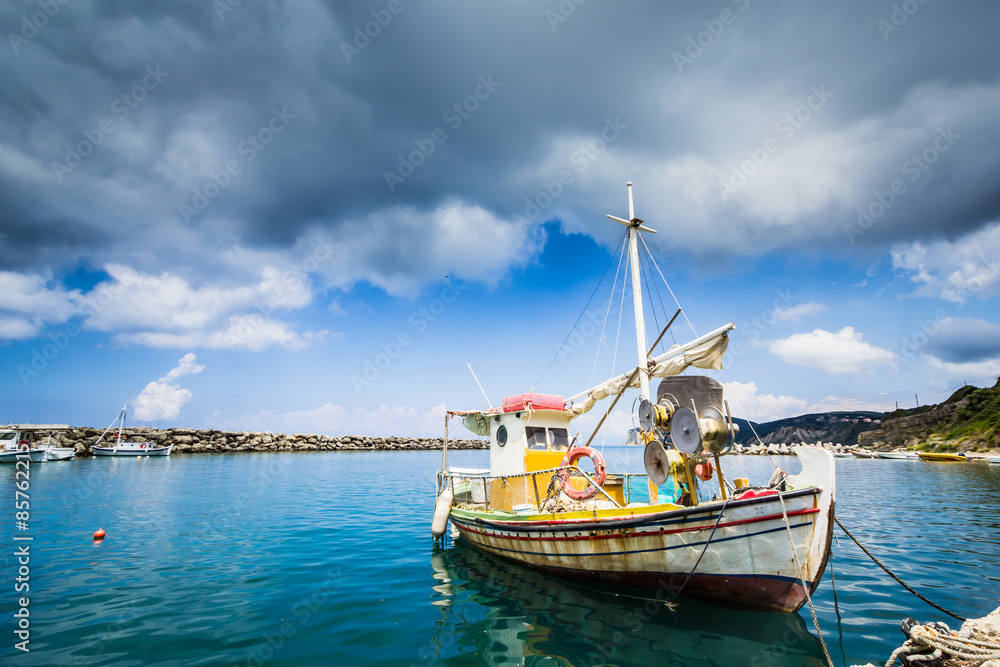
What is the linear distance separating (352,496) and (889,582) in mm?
23803

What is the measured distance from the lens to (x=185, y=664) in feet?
20.1

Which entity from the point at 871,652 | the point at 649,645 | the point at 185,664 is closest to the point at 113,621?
the point at 185,664

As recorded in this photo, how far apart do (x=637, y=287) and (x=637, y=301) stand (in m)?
0.45

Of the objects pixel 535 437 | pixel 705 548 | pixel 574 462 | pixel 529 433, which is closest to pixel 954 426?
pixel 535 437

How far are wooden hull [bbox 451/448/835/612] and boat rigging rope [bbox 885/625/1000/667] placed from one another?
1687 millimetres

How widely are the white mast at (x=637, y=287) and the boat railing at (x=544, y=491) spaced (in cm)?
308

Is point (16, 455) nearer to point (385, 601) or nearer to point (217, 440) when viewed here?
point (217, 440)

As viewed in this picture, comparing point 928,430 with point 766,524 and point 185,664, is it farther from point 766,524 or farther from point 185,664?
point 185,664

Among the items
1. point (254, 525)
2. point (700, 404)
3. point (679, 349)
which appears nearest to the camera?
point (700, 404)

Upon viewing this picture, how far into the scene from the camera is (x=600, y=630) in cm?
741

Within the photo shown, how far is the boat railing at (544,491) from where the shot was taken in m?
10.7

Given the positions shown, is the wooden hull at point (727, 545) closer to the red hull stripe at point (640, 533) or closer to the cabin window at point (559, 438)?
the red hull stripe at point (640, 533)

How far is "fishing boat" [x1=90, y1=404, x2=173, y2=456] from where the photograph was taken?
49.8 metres

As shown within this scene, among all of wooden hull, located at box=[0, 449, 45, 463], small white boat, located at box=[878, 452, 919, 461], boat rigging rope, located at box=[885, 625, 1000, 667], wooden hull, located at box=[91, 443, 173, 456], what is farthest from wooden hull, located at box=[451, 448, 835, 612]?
small white boat, located at box=[878, 452, 919, 461]
